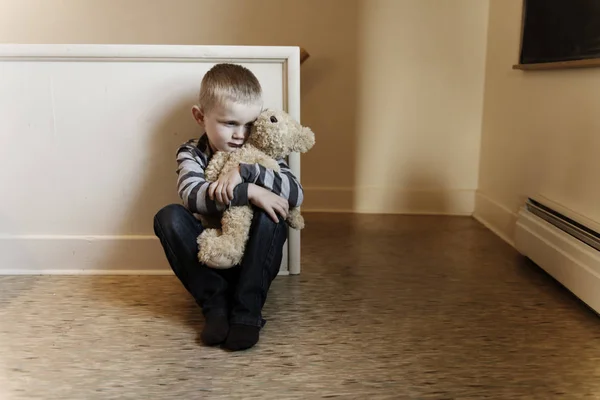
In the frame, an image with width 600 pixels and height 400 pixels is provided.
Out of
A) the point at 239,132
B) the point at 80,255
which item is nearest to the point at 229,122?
the point at 239,132

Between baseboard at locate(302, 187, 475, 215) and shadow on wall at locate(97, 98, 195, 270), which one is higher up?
shadow on wall at locate(97, 98, 195, 270)

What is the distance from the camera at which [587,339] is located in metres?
1.29

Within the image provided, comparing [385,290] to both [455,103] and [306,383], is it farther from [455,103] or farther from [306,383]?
[455,103]

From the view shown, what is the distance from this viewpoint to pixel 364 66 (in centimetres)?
249

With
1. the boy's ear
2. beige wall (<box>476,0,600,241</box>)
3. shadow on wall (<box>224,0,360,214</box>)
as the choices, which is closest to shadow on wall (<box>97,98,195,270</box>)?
the boy's ear

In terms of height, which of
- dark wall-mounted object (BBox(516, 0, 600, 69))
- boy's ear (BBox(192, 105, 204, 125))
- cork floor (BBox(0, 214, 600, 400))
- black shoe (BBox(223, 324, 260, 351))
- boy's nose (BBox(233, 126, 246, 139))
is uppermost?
dark wall-mounted object (BBox(516, 0, 600, 69))

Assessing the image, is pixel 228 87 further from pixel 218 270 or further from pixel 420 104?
pixel 420 104

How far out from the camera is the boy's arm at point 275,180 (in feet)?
4.41

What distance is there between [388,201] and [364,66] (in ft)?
2.00

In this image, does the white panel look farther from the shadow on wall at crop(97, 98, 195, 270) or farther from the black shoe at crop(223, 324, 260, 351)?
the black shoe at crop(223, 324, 260, 351)

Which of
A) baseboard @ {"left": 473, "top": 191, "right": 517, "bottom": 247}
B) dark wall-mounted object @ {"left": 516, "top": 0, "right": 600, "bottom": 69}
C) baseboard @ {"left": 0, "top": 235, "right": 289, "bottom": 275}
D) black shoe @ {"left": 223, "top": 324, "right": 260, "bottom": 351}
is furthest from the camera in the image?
baseboard @ {"left": 473, "top": 191, "right": 517, "bottom": 247}

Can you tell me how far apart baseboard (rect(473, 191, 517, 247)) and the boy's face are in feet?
3.78

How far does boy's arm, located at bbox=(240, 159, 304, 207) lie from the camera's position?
134 cm

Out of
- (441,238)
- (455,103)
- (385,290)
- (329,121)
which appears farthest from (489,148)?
(385,290)
